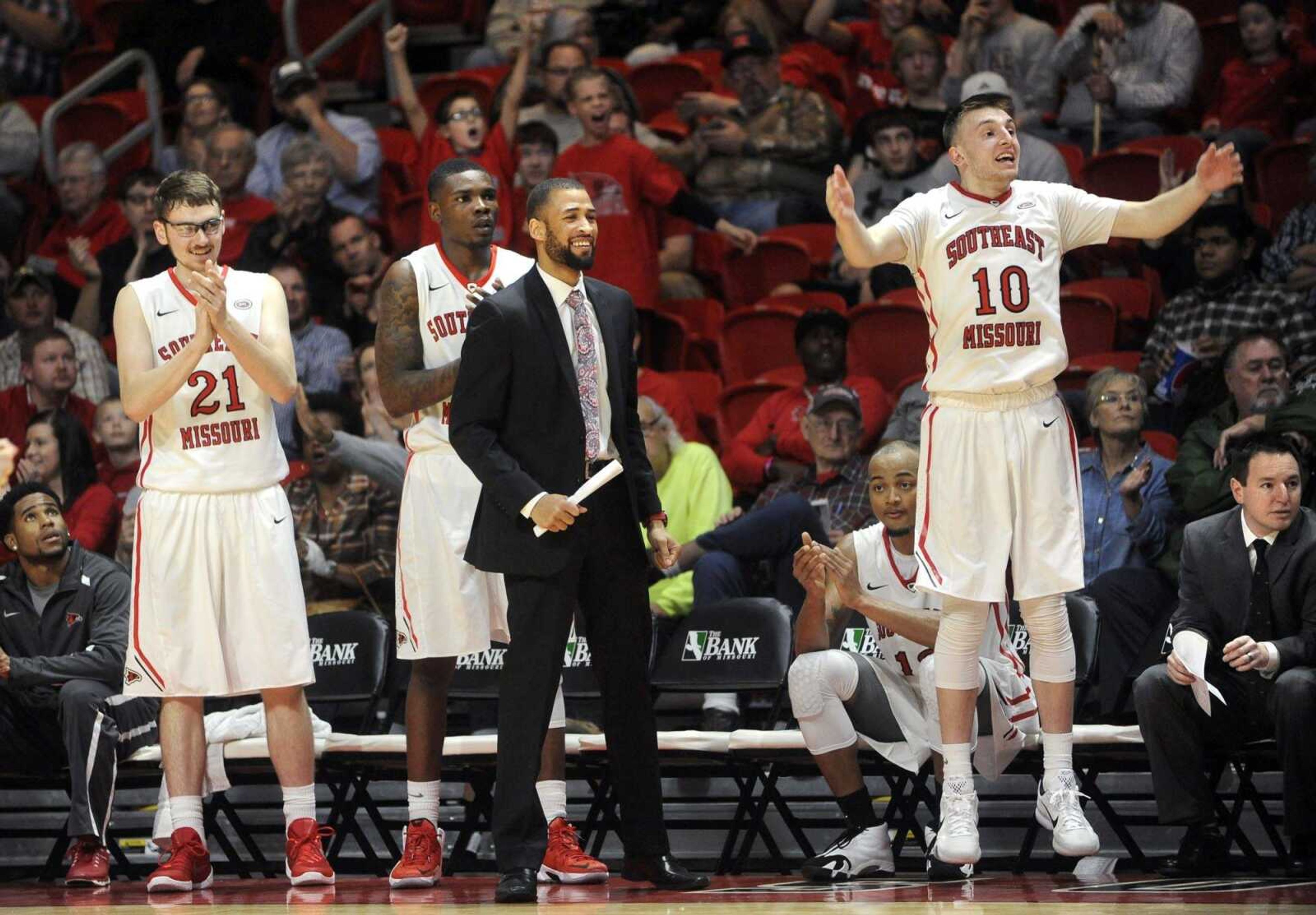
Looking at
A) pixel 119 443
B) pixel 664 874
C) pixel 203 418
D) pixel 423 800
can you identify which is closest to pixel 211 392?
pixel 203 418

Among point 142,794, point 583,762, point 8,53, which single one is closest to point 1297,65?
point 583,762

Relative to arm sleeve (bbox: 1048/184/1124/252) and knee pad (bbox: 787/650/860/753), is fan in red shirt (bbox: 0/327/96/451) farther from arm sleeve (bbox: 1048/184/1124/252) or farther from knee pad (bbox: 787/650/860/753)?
arm sleeve (bbox: 1048/184/1124/252)

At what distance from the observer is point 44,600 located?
7.39 metres

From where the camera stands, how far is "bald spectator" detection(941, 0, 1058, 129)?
1093 cm

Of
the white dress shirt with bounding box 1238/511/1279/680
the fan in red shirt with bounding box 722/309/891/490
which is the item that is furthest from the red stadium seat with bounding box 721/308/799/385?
the white dress shirt with bounding box 1238/511/1279/680

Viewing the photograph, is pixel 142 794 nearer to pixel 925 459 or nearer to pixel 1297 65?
pixel 925 459

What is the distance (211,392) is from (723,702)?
2.58 meters

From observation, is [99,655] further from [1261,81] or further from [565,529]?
[1261,81]

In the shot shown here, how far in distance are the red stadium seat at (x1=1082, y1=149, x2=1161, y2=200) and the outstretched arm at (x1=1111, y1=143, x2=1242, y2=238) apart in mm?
4215

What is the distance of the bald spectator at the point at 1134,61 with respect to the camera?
10.6 metres

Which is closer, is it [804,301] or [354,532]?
[354,532]

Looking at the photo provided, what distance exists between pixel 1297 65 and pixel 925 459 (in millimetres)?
6135

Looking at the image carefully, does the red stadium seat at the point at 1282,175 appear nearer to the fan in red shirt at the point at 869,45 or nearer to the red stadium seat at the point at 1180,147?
the red stadium seat at the point at 1180,147

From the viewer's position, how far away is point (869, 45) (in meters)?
12.0
